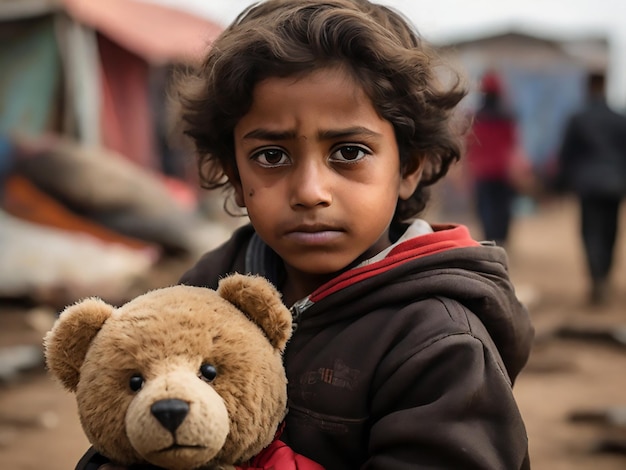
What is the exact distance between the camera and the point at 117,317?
1388 millimetres

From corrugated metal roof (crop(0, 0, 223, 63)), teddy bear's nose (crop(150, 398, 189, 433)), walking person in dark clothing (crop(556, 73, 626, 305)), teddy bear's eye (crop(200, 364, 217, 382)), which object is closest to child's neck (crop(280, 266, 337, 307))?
teddy bear's eye (crop(200, 364, 217, 382))

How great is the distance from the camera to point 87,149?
7.89 meters

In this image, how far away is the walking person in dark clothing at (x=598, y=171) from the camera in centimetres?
701

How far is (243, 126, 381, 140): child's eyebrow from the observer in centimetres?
150

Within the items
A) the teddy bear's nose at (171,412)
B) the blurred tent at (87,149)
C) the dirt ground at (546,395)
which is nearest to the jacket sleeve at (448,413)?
the teddy bear's nose at (171,412)

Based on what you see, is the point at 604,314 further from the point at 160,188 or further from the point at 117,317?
the point at 117,317

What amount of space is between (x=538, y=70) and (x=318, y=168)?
1561 centimetres

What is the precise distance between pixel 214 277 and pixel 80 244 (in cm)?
527

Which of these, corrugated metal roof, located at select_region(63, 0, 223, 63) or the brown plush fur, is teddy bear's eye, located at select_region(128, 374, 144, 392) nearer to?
the brown plush fur

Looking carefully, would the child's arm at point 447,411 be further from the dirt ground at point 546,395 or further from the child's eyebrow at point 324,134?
the dirt ground at point 546,395

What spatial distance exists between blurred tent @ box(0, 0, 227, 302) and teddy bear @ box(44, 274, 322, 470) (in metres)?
4.06

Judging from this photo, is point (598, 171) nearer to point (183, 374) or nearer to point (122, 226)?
point (122, 226)

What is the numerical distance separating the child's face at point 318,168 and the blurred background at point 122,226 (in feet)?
1.68

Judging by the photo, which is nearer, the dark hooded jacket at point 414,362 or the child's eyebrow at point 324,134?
the dark hooded jacket at point 414,362
